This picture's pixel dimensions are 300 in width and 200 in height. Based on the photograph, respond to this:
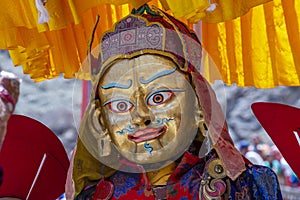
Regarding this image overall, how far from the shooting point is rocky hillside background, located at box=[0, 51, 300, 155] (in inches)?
199

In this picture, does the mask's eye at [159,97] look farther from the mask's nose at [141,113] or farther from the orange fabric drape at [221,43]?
the orange fabric drape at [221,43]

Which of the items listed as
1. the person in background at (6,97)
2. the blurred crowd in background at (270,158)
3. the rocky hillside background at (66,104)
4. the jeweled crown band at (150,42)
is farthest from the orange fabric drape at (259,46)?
the rocky hillside background at (66,104)

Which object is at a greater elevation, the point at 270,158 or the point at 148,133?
the point at 148,133

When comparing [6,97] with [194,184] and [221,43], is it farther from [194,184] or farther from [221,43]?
[221,43]

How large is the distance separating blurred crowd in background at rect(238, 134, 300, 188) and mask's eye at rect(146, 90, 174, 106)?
159 cm

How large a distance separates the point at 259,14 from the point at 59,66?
2.86 ft

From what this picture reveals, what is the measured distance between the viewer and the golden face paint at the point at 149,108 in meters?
1.80

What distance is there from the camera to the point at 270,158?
3.93 m

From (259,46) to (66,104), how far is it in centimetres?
307

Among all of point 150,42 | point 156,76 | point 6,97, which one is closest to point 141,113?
point 156,76

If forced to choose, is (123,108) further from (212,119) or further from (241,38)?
(241,38)

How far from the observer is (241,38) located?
7.76 feet

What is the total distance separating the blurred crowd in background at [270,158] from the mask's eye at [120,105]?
164cm

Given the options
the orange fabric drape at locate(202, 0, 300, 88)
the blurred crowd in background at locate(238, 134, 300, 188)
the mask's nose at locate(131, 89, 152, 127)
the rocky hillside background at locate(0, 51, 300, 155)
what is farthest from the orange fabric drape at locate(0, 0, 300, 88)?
the rocky hillside background at locate(0, 51, 300, 155)
